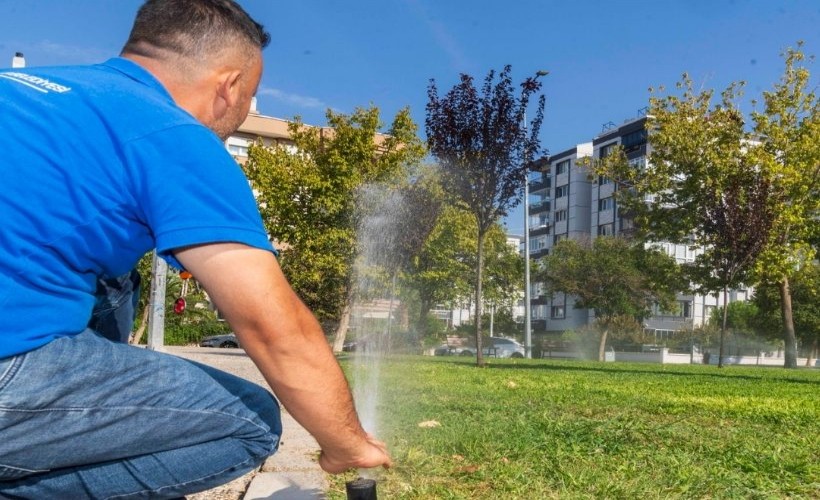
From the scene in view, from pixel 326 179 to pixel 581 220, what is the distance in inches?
2350

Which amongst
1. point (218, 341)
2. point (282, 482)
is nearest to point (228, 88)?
point (282, 482)

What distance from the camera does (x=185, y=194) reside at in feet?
4.86

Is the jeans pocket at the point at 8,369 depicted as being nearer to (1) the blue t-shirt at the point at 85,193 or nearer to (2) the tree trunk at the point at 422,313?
(1) the blue t-shirt at the point at 85,193

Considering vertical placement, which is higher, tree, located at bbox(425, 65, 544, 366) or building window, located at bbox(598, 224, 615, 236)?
building window, located at bbox(598, 224, 615, 236)

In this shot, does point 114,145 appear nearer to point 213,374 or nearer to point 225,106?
point 225,106

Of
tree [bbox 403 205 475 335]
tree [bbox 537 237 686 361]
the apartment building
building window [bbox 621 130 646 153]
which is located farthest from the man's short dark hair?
building window [bbox 621 130 646 153]

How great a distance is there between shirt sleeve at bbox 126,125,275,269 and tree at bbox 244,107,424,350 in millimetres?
27421

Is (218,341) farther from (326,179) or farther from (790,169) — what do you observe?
(790,169)

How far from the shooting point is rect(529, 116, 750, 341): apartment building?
251 feet

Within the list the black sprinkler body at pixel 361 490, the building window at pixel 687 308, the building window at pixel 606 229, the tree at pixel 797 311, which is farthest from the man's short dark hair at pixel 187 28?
the building window at pixel 687 308

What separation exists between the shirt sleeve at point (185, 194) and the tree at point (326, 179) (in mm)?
27421

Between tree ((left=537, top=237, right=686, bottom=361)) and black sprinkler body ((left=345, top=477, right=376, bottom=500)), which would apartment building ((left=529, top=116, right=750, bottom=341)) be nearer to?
tree ((left=537, top=237, right=686, bottom=361))

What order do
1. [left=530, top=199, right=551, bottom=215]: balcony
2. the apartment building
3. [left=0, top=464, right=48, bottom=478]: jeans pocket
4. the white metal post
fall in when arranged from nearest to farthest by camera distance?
1. [left=0, top=464, right=48, bottom=478]: jeans pocket
2. the white metal post
3. the apartment building
4. [left=530, top=199, right=551, bottom=215]: balcony

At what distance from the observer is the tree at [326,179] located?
95.8ft
